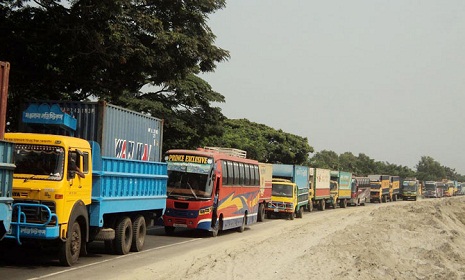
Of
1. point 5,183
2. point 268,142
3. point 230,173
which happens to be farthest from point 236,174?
point 268,142

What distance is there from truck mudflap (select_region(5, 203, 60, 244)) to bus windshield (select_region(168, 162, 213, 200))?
9.66m

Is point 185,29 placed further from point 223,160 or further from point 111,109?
point 111,109

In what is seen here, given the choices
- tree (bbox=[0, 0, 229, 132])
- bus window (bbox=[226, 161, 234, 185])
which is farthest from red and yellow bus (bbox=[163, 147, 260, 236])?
tree (bbox=[0, 0, 229, 132])

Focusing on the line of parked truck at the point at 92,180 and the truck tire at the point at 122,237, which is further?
the truck tire at the point at 122,237

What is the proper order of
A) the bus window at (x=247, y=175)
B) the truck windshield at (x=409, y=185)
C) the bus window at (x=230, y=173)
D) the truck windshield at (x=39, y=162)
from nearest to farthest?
the truck windshield at (x=39, y=162) → the bus window at (x=230, y=173) → the bus window at (x=247, y=175) → the truck windshield at (x=409, y=185)

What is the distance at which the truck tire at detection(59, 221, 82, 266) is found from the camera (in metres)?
12.5

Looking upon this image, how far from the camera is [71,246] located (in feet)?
42.2

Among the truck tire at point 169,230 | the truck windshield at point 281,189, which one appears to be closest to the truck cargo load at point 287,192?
the truck windshield at point 281,189

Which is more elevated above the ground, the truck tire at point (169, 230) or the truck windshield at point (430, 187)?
the truck windshield at point (430, 187)

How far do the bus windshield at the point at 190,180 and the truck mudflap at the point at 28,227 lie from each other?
31.7 ft

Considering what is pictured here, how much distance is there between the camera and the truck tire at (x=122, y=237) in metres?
15.4

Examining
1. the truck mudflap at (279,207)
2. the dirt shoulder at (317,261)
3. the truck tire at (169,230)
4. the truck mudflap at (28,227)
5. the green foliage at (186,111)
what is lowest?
the truck tire at (169,230)

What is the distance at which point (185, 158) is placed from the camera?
70.9 ft

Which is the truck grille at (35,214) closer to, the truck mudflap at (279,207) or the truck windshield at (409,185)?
the truck mudflap at (279,207)
